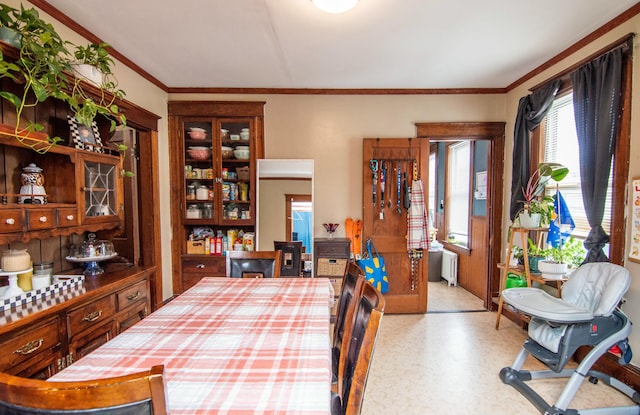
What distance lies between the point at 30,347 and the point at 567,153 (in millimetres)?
4113

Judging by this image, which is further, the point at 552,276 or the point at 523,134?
the point at 523,134

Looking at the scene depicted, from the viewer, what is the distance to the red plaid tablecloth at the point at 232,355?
0.84m

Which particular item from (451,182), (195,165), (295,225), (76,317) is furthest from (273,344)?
(451,182)

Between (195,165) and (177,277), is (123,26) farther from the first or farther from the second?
(177,277)

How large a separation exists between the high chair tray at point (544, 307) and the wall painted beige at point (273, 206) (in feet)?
7.28

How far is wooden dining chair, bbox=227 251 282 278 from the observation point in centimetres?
217

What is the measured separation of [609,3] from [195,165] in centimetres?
388

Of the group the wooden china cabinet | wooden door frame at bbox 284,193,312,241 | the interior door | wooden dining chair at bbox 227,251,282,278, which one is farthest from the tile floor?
the wooden china cabinet

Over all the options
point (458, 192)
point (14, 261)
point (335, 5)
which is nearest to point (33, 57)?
point (14, 261)

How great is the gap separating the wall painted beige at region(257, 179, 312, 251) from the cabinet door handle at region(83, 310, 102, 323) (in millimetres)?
1662

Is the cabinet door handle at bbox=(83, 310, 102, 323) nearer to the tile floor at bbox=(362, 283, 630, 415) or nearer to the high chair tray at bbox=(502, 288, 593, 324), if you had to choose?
the tile floor at bbox=(362, 283, 630, 415)

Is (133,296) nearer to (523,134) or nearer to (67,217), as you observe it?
(67,217)

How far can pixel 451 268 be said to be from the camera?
4441mm

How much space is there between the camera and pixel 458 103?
3.41 meters
